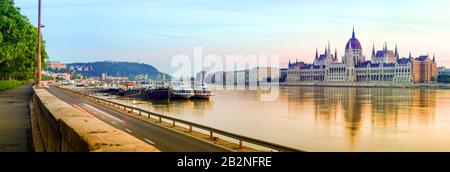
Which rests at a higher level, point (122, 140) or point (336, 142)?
point (122, 140)

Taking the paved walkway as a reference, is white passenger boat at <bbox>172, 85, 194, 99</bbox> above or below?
below

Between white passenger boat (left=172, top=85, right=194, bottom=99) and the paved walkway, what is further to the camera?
white passenger boat (left=172, top=85, right=194, bottom=99)

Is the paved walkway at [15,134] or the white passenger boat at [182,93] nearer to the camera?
the paved walkway at [15,134]

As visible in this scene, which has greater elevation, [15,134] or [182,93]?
[15,134]

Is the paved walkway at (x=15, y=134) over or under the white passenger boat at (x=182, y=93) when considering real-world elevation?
over

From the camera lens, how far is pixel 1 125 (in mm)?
25734

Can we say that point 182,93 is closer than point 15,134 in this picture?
No
